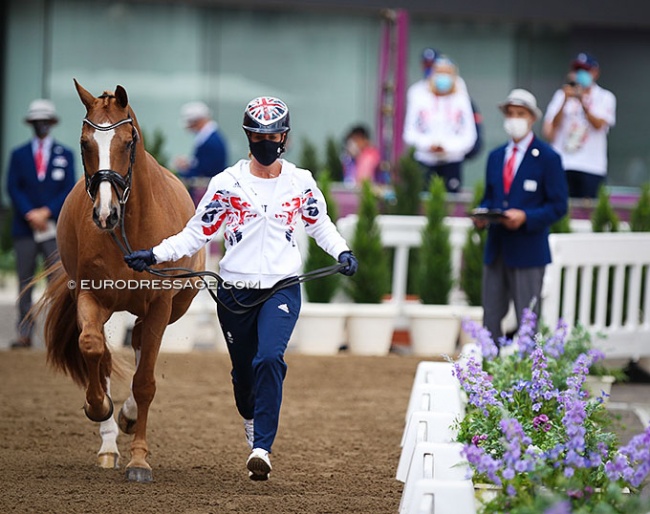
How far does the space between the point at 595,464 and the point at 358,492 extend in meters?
2.14

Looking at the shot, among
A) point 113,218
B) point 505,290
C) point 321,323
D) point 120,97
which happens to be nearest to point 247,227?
point 113,218

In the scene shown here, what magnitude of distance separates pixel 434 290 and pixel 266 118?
656 centimetres

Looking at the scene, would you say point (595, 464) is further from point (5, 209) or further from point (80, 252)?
point (5, 209)

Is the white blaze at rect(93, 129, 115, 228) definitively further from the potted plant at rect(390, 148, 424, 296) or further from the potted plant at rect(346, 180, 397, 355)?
the potted plant at rect(390, 148, 424, 296)

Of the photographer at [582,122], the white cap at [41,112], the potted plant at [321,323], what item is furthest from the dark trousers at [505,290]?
the photographer at [582,122]

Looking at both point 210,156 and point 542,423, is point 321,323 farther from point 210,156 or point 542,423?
point 542,423

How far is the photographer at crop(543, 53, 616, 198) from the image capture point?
1420 cm

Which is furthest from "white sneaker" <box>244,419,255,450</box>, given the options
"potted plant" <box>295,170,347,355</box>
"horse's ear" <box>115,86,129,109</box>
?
"potted plant" <box>295,170,347,355</box>

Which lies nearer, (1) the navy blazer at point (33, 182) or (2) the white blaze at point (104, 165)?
(2) the white blaze at point (104, 165)

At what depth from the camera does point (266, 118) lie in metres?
6.27

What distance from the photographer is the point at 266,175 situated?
641 centimetres

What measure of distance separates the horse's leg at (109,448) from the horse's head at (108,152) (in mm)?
1425

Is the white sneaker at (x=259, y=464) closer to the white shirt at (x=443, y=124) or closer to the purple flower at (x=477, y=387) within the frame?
the purple flower at (x=477, y=387)

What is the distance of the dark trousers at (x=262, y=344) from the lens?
6223 millimetres
